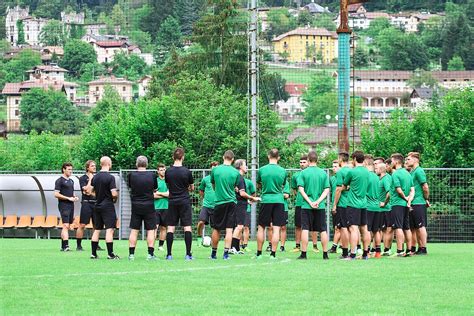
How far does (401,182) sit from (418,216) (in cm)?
79

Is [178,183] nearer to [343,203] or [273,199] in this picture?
[273,199]

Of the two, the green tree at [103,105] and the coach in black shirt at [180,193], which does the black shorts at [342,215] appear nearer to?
the coach in black shirt at [180,193]

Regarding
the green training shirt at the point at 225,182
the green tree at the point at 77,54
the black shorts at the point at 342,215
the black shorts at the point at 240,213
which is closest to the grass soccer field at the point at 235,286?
the black shorts at the point at 342,215

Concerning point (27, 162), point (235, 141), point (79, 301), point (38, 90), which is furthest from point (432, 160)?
point (38, 90)

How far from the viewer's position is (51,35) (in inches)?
7018

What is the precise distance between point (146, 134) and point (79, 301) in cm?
3331

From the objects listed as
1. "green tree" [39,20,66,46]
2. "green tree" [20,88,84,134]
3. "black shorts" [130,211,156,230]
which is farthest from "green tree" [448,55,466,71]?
"black shorts" [130,211,156,230]

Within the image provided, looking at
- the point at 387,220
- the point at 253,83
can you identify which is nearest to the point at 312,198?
the point at 387,220

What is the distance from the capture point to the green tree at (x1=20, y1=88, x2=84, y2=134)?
125 metres

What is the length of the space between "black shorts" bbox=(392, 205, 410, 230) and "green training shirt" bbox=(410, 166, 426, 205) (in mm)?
286

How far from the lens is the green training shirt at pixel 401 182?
2200cm

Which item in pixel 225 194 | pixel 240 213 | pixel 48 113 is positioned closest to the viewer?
pixel 225 194

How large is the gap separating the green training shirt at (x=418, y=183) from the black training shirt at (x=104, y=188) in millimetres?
5959

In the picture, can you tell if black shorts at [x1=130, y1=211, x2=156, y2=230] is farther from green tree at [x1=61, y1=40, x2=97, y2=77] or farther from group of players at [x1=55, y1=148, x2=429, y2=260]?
green tree at [x1=61, y1=40, x2=97, y2=77]
